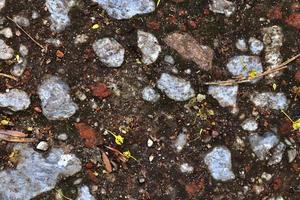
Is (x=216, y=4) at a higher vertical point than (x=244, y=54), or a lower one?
higher

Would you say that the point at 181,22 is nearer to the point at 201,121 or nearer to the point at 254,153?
the point at 201,121

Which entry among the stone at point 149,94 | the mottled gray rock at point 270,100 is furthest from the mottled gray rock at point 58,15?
the mottled gray rock at point 270,100


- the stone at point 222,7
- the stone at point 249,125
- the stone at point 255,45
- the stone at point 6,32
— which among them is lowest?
the stone at point 249,125

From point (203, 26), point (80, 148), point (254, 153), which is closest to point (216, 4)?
point (203, 26)

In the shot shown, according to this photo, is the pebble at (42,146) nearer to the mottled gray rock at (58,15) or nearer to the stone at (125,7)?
the mottled gray rock at (58,15)

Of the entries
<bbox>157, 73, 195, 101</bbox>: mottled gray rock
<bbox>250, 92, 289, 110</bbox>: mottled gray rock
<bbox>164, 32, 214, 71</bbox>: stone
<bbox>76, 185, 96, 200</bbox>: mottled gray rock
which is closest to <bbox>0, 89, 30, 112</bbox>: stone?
<bbox>76, 185, 96, 200</bbox>: mottled gray rock

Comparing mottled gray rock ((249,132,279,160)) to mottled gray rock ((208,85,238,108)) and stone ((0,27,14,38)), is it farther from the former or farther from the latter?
stone ((0,27,14,38))

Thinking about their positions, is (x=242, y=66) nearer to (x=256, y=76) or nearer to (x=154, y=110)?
(x=256, y=76)
